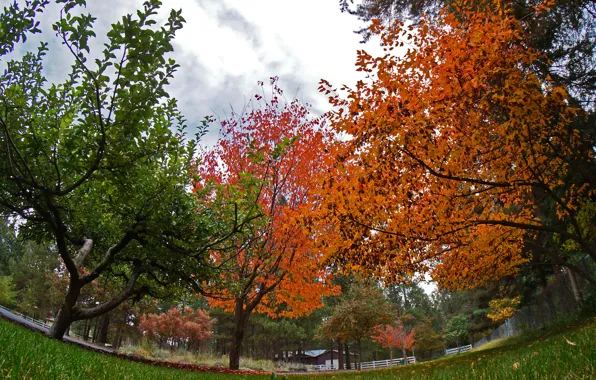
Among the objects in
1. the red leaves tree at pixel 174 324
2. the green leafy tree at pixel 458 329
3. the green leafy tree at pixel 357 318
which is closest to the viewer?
the green leafy tree at pixel 357 318

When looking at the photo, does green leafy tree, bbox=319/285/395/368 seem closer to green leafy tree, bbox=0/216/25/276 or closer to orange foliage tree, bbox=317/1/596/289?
orange foliage tree, bbox=317/1/596/289

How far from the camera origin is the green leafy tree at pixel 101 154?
118 inches

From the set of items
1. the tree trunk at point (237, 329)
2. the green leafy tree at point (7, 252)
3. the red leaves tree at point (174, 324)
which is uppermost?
the green leafy tree at point (7, 252)

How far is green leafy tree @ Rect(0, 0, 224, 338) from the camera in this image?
3.00 metres

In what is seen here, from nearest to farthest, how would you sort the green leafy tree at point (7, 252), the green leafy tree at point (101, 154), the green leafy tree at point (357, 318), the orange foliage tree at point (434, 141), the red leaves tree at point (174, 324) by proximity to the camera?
the green leafy tree at point (101, 154), the orange foliage tree at point (434, 141), the green leafy tree at point (357, 318), the red leaves tree at point (174, 324), the green leafy tree at point (7, 252)

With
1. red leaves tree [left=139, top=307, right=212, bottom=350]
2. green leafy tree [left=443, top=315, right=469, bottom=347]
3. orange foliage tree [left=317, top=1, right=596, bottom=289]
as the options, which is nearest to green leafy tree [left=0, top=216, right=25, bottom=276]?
red leaves tree [left=139, top=307, right=212, bottom=350]

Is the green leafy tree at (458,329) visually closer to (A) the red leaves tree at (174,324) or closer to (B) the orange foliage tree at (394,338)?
(B) the orange foliage tree at (394,338)

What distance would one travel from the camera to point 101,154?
3.54 meters

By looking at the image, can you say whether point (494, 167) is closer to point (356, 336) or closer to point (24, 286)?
point (356, 336)

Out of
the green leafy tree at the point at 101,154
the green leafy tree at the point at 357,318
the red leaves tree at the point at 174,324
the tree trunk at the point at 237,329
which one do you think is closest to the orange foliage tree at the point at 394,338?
the green leafy tree at the point at 357,318

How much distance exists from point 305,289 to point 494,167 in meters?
8.02

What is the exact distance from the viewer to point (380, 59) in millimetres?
5043

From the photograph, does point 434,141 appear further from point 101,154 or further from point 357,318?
point 357,318

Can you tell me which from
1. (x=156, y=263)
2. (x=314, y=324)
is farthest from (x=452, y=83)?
(x=314, y=324)
